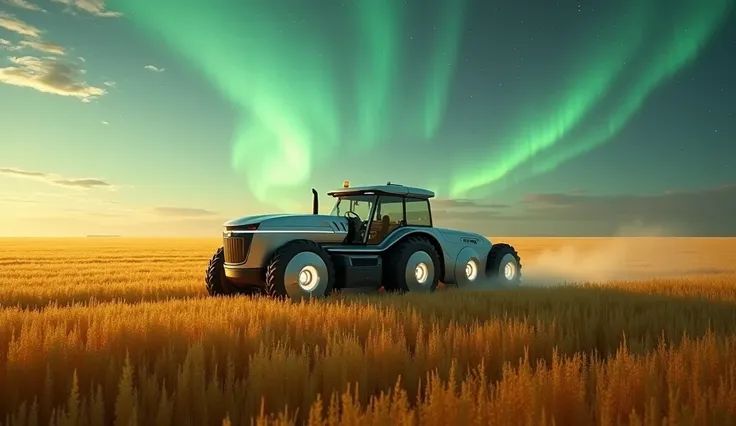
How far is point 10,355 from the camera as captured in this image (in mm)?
4797

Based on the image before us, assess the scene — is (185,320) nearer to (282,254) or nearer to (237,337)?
(237,337)

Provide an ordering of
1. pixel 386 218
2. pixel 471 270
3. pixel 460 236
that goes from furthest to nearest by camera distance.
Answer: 1. pixel 471 270
2. pixel 460 236
3. pixel 386 218

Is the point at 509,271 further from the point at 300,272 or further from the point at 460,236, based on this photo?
the point at 300,272

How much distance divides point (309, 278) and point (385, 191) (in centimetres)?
297

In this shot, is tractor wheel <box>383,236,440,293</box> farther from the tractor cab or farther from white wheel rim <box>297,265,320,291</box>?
white wheel rim <box>297,265,320,291</box>

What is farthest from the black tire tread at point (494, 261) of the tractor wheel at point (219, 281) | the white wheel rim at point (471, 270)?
the tractor wheel at point (219, 281)

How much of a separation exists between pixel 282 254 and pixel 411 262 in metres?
3.12

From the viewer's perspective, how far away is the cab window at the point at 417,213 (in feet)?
44.2

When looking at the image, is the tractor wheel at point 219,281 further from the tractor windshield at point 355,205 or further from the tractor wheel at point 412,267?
the tractor wheel at point 412,267

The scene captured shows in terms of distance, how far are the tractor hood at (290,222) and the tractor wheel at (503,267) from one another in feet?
15.4

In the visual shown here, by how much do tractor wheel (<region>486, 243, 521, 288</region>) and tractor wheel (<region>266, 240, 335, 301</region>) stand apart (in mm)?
5357

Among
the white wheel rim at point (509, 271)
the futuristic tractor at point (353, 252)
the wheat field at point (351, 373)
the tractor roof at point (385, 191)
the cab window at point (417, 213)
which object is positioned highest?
the tractor roof at point (385, 191)

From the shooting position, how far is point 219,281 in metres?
12.4

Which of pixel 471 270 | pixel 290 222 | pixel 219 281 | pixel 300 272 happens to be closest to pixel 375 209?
pixel 290 222
